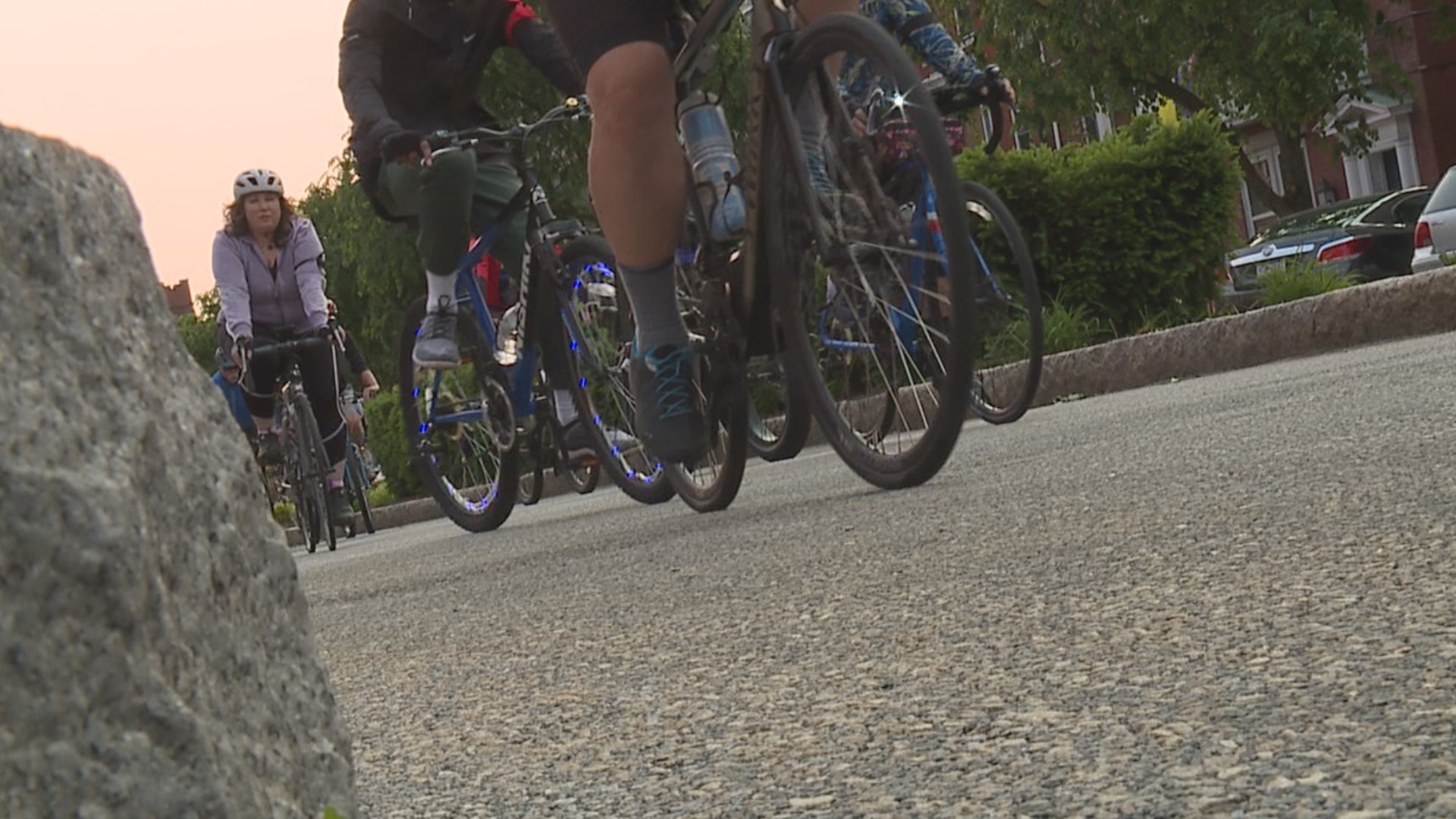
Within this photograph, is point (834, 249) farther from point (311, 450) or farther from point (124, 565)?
point (311, 450)

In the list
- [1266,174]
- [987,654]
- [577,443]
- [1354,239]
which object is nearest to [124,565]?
[987,654]

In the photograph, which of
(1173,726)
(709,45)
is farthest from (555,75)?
(1173,726)

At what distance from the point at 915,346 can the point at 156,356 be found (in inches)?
117

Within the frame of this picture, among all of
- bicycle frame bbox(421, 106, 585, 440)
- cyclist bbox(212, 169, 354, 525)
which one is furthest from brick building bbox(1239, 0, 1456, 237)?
bicycle frame bbox(421, 106, 585, 440)

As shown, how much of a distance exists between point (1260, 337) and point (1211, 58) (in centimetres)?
2696

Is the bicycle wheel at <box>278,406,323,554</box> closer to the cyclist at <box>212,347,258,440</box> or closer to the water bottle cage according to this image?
the cyclist at <box>212,347,258,440</box>

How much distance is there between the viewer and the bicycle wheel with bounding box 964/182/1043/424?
6621 millimetres

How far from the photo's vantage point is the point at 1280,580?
250cm

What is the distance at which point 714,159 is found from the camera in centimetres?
470

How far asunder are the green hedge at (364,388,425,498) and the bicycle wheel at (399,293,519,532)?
11.6 m

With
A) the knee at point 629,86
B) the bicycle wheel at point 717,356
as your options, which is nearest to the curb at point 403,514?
the bicycle wheel at point 717,356

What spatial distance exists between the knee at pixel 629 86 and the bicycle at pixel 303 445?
23.1 ft

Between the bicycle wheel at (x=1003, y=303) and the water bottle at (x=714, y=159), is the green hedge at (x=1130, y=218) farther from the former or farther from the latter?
the water bottle at (x=714, y=159)

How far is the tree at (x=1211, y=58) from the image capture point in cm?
3547
